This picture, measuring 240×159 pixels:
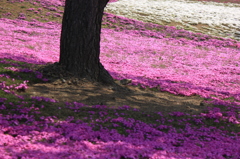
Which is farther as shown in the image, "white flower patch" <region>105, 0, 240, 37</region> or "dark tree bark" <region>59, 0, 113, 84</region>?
"white flower patch" <region>105, 0, 240, 37</region>

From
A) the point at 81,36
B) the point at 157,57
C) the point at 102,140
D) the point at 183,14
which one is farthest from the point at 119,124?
the point at 183,14

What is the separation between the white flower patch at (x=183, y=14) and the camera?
4497 cm

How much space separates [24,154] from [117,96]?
5.99 metres

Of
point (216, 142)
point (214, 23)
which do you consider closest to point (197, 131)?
point (216, 142)

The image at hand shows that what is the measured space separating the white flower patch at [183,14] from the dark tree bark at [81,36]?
1346 inches

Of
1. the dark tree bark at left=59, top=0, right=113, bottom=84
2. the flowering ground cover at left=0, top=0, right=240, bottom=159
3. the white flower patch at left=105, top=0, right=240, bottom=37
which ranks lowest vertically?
the flowering ground cover at left=0, top=0, right=240, bottom=159

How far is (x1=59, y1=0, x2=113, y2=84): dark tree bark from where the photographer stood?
10.4 m

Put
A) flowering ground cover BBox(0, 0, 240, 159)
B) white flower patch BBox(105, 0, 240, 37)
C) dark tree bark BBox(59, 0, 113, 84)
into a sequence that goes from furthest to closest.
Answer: white flower patch BBox(105, 0, 240, 37)
dark tree bark BBox(59, 0, 113, 84)
flowering ground cover BBox(0, 0, 240, 159)

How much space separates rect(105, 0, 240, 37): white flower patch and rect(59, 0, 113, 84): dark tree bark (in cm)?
3418

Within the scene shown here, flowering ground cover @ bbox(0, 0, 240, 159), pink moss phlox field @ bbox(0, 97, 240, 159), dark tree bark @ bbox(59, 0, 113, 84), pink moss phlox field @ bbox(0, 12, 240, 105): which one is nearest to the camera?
pink moss phlox field @ bbox(0, 97, 240, 159)

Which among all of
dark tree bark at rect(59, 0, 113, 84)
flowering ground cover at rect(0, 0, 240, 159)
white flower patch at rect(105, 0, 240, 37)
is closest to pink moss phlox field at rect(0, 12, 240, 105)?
flowering ground cover at rect(0, 0, 240, 159)

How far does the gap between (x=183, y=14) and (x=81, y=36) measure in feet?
148

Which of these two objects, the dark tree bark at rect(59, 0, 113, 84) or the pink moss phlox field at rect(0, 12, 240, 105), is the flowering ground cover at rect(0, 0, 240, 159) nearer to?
the pink moss phlox field at rect(0, 12, 240, 105)

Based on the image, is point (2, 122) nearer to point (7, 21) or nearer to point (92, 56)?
point (92, 56)
